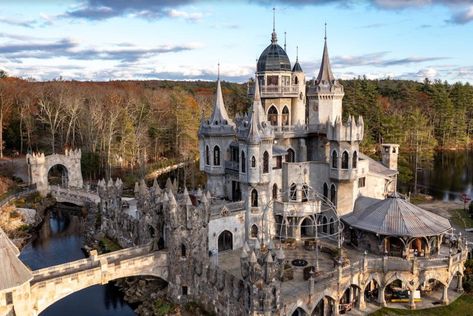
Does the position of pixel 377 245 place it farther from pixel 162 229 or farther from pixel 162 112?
pixel 162 112

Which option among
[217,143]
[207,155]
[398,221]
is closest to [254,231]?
[207,155]

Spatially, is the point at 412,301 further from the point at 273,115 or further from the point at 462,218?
the point at 462,218

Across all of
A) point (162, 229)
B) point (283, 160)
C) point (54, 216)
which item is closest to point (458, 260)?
point (283, 160)

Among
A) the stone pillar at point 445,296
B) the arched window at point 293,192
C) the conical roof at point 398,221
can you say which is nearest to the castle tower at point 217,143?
the arched window at point 293,192

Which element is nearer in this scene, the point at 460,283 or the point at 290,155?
the point at 460,283

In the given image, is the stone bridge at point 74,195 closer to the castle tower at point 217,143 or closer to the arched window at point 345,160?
the castle tower at point 217,143
